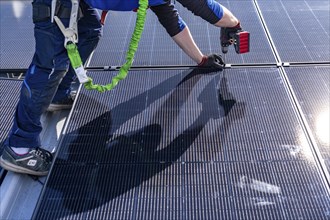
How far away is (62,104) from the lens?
3.49 metres

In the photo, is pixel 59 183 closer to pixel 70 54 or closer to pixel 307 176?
pixel 70 54

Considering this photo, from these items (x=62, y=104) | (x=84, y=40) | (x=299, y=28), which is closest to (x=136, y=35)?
(x=84, y=40)

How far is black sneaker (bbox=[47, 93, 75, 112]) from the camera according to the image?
347 centimetres

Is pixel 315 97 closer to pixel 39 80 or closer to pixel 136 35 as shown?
pixel 136 35

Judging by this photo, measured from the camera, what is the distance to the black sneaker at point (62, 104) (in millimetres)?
3470

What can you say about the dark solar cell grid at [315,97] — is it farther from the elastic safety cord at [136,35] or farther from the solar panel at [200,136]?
the elastic safety cord at [136,35]

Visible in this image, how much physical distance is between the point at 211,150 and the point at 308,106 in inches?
35.1

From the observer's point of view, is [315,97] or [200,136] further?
[315,97]

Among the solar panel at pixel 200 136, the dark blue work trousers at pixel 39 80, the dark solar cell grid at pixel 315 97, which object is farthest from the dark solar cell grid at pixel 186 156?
the dark blue work trousers at pixel 39 80

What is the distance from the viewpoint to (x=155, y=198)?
2588 mm

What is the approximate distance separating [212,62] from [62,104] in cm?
132

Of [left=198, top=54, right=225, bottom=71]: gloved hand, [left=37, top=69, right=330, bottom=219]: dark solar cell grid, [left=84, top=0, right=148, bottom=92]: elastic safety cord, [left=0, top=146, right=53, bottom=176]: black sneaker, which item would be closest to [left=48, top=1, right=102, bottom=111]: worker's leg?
[left=37, top=69, right=330, bottom=219]: dark solar cell grid

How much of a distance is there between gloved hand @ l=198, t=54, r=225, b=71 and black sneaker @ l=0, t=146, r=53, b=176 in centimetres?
158

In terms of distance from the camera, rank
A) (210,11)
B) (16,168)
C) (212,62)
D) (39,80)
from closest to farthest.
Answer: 1. (39,80)
2. (16,168)
3. (210,11)
4. (212,62)
